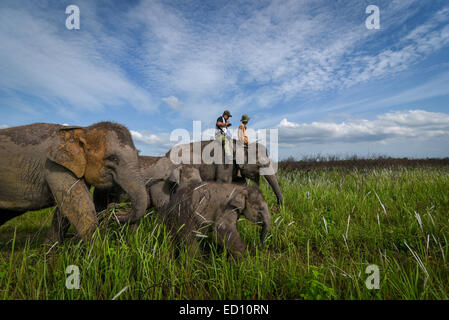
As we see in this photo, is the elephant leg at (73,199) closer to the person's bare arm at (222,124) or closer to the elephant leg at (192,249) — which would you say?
the elephant leg at (192,249)

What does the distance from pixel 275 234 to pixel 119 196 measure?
349 cm

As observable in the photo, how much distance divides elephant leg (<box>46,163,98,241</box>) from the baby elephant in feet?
4.05

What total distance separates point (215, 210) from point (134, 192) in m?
1.48

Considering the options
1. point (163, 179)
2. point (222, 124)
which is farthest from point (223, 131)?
point (163, 179)

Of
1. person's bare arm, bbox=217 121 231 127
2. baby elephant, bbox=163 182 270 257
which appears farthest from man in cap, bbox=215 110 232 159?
baby elephant, bbox=163 182 270 257

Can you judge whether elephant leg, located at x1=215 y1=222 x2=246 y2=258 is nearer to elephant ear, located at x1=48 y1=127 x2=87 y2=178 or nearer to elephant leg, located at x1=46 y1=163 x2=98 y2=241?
elephant leg, located at x1=46 y1=163 x2=98 y2=241

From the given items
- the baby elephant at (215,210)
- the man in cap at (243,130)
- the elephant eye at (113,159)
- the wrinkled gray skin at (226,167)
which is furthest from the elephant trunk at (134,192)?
the man in cap at (243,130)

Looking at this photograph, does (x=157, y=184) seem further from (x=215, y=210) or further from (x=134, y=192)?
(x=215, y=210)

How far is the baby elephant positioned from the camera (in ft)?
12.3

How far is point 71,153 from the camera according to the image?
396 centimetres

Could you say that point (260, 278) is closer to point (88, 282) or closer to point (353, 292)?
point (353, 292)

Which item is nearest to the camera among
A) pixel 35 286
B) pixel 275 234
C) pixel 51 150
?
pixel 35 286
